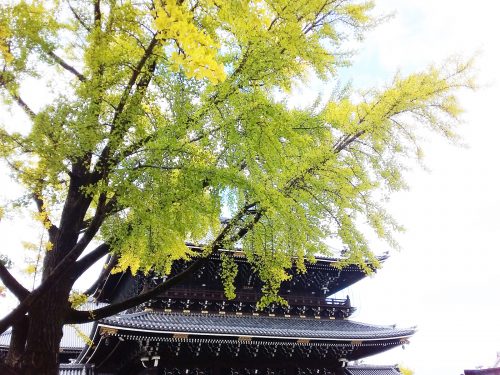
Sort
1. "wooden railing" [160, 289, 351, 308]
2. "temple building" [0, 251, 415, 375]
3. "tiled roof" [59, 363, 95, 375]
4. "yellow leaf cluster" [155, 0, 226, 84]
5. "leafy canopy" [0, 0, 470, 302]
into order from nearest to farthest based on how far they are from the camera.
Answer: "yellow leaf cluster" [155, 0, 226, 84] → "leafy canopy" [0, 0, 470, 302] → "temple building" [0, 251, 415, 375] → "wooden railing" [160, 289, 351, 308] → "tiled roof" [59, 363, 95, 375]

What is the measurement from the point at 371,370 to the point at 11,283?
508 inches

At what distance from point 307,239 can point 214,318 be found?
7.05 meters

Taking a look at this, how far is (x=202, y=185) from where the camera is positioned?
14.4 feet

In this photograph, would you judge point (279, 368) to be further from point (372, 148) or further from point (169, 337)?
point (372, 148)

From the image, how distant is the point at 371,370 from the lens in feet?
45.9

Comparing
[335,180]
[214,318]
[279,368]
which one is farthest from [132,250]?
[279,368]

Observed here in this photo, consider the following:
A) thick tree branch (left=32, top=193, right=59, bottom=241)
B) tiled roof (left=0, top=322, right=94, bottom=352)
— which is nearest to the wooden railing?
tiled roof (left=0, top=322, right=94, bottom=352)

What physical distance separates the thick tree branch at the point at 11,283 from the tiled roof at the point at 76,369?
866cm

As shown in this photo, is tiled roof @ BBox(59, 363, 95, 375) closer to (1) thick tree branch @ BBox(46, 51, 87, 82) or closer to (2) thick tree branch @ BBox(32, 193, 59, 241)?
(2) thick tree branch @ BBox(32, 193, 59, 241)

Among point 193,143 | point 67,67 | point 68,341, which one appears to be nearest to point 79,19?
point 67,67

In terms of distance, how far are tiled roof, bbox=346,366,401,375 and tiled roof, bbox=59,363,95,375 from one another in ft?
27.2

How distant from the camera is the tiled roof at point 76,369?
12055mm

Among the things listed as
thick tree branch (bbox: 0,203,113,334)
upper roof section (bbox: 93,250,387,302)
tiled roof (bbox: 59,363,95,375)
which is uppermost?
upper roof section (bbox: 93,250,387,302)

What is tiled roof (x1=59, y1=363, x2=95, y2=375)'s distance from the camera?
12.1 meters
